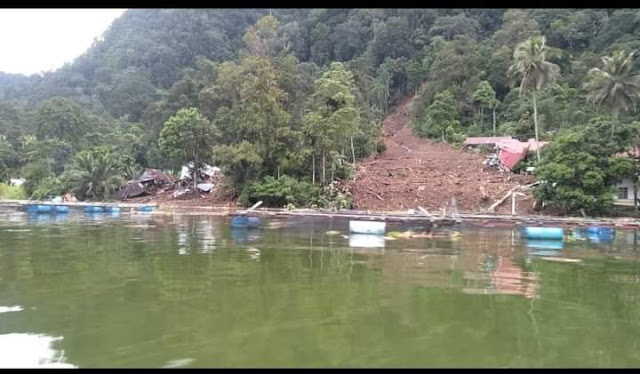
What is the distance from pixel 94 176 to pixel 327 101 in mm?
22095

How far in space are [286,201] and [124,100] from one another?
2327 inches

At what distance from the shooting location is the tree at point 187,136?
43.6 metres

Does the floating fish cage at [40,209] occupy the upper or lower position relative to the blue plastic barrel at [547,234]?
upper

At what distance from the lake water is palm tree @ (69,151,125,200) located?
24.3 m

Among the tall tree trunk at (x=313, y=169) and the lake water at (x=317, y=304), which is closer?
the lake water at (x=317, y=304)

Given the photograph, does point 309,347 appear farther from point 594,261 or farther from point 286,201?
point 286,201

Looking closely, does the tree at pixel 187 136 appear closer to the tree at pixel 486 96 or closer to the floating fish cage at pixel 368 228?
the floating fish cage at pixel 368 228

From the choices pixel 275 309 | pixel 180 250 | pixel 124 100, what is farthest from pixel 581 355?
pixel 124 100

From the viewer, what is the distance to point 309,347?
858cm

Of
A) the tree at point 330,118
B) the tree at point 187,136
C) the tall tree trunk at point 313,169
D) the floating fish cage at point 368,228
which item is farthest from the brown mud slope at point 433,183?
the tree at point 187,136

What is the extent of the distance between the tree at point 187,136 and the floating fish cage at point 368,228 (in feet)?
76.9

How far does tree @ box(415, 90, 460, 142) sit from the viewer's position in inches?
2170

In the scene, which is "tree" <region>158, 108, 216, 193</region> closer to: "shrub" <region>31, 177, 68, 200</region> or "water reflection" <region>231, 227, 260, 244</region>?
"shrub" <region>31, 177, 68, 200</region>

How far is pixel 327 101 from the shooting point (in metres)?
38.9
